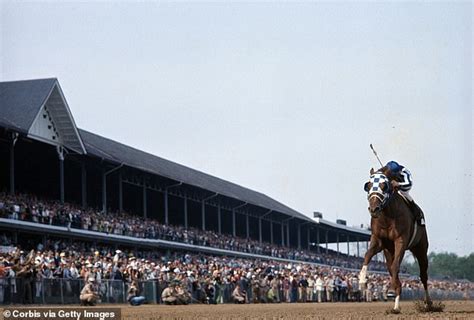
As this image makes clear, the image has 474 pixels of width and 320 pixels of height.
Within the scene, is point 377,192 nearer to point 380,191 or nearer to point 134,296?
point 380,191

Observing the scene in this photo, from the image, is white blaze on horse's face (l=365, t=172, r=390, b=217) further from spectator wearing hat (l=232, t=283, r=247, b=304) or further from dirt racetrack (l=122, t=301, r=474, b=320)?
spectator wearing hat (l=232, t=283, r=247, b=304)

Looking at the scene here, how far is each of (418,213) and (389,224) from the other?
1.20m

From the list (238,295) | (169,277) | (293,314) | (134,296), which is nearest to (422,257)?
(293,314)

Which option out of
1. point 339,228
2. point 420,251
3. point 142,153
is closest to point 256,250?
point 142,153

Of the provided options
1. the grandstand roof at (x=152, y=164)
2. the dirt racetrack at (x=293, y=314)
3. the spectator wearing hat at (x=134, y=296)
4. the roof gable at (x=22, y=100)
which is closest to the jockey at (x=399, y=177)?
the dirt racetrack at (x=293, y=314)

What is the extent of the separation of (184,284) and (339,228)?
166 ft

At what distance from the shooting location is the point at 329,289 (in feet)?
129

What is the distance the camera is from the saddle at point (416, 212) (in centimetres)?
1725

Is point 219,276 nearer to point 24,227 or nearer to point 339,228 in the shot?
point 24,227

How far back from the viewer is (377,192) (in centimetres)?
1591

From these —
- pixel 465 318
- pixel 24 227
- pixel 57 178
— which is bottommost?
pixel 465 318

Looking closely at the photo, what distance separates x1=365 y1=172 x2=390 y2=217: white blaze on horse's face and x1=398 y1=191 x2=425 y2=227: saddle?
3.54 feet

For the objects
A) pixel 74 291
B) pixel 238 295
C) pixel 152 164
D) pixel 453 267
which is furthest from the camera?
pixel 453 267

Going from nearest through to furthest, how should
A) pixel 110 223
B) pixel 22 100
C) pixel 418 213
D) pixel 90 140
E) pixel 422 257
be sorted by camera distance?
pixel 418 213, pixel 422 257, pixel 22 100, pixel 110 223, pixel 90 140
